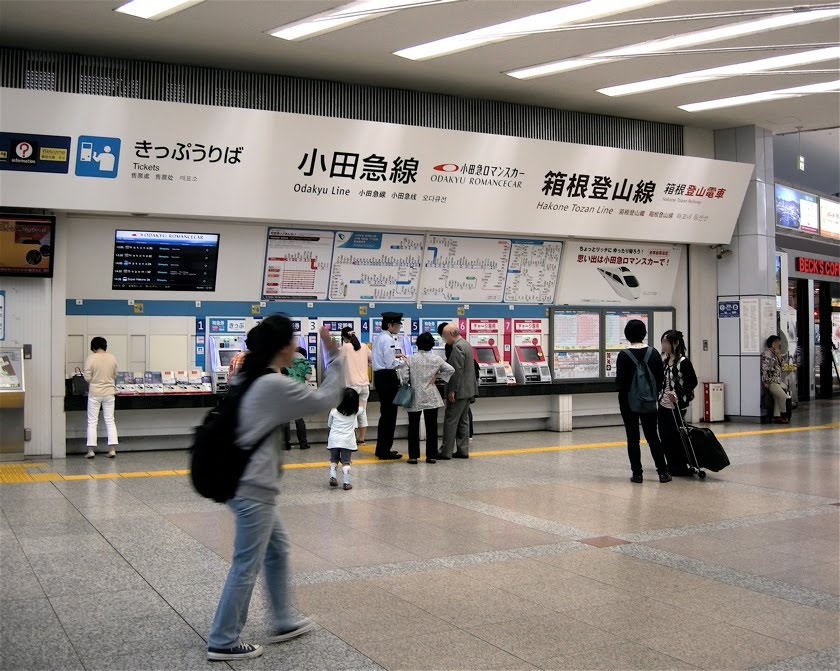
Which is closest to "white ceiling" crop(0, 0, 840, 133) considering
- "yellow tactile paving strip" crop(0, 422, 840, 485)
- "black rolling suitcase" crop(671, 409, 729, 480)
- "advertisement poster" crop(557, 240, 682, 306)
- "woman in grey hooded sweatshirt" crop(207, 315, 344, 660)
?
"advertisement poster" crop(557, 240, 682, 306)

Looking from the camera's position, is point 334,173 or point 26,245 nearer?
point 26,245

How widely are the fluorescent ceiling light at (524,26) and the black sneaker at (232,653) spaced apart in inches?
275

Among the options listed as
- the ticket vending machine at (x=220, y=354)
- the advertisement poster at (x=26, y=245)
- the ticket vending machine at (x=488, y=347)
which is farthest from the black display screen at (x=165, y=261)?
the ticket vending machine at (x=488, y=347)

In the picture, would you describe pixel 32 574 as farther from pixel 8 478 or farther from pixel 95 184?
pixel 95 184

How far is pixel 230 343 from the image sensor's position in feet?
38.4

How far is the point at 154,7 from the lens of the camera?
8.88 m

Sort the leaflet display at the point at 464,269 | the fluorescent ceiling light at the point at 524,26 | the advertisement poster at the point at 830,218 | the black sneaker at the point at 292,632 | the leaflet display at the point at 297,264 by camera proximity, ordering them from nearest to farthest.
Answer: the black sneaker at the point at 292,632
the fluorescent ceiling light at the point at 524,26
the leaflet display at the point at 297,264
the leaflet display at the point at 464,269
the advertisement poster at the point at 830,218

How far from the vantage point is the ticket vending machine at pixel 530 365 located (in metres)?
13.5

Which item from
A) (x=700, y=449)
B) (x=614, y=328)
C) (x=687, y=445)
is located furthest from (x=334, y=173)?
(x=614, y=328)

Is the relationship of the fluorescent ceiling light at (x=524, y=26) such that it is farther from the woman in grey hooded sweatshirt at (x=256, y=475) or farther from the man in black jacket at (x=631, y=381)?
the woman in grey hooded sweatshirt at (x=256, y=475)

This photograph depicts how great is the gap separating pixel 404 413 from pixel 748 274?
619 centimetres

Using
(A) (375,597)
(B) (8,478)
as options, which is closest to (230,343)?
(B) (8,478)

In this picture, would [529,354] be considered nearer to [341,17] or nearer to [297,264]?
[297,264]

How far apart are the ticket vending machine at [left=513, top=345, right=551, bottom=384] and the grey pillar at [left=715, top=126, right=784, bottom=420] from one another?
3452 mm
